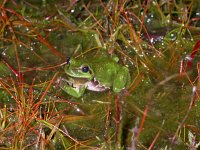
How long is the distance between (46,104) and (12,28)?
3.22ft

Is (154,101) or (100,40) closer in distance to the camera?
(154,101)

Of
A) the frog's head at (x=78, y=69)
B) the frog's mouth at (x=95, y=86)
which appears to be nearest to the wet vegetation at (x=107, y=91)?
the frog's mouth at (x=95, y=86)

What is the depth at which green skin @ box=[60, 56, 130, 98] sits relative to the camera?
335 cm

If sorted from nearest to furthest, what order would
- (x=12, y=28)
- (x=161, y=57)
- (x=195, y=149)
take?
(x=195, y=149) < (x=161, y=57) < (x=12, y=28)

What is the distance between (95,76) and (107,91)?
8.0 inches

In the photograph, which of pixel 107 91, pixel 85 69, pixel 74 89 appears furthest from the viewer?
pixel 107 91

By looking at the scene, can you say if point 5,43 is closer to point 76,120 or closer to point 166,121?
point 76,120

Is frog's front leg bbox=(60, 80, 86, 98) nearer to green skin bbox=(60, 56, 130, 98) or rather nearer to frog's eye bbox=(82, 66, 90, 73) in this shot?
green skin bbox=(60, 56, 130, 98)

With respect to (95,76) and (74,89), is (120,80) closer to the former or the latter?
(95,76)

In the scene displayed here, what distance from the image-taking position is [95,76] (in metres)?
3.40

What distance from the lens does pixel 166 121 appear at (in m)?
3.29

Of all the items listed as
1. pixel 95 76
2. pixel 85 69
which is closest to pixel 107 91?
pixel 95 76

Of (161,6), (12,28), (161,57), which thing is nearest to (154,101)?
(161,57)

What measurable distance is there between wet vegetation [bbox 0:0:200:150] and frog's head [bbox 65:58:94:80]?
0.73 ft
